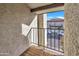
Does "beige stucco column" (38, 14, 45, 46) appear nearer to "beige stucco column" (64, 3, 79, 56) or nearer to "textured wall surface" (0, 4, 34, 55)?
"textured wall surface" (0, 4, 34, 55)

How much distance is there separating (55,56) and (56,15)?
387 millimetres

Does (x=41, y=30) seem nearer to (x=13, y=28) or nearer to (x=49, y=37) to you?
(x=49, y=37)

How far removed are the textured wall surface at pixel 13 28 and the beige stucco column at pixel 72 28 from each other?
0.35 m

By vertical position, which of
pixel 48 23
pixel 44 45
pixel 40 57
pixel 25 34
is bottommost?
pixel 40 57

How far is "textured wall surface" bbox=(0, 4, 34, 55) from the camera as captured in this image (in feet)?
4.68

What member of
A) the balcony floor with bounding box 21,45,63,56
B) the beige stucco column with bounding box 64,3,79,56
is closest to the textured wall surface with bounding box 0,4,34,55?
the balcony floor with bounding box 21,45,63,56

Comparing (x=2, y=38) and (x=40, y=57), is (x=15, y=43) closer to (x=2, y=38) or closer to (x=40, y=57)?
(x=2, y=38)

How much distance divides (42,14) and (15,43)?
387 millimetres

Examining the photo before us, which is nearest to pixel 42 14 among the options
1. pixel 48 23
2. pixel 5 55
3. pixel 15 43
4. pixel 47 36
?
pixel 48 23

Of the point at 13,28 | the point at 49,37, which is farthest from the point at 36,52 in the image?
the point at 13,28

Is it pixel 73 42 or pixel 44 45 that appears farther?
pixel 44 45

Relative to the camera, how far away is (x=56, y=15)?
4.68ft

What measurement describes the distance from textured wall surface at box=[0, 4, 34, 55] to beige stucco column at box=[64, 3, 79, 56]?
346mm

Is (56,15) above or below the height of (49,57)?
above
